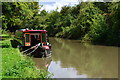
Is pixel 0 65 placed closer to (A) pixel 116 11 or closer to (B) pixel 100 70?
(B) pixel 100 70

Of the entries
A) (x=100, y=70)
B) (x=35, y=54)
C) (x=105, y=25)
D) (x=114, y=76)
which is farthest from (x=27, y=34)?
(x=105, y=25)

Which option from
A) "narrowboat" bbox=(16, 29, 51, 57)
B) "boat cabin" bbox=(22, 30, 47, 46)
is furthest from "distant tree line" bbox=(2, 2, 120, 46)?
"narrowboat" bbox=(16, 29, 51, 57)

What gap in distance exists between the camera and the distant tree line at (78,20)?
16.8 m

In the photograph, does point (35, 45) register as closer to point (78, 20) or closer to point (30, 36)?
point (30, 36)

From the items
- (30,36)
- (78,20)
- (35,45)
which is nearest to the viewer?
(35,45)

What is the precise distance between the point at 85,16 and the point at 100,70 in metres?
22.0

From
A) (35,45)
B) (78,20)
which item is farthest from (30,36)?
(78,20)

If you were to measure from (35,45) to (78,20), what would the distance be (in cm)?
2043

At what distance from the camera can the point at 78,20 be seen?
1385 inches

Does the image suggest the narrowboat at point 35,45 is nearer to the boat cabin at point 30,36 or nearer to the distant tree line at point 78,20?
the boat cabin at point 30,36

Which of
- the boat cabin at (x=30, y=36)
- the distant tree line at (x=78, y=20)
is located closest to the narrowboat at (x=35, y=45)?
the boat cabin at (x=30, y=36)

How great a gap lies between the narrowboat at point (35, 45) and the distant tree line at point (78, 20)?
1.97 metres

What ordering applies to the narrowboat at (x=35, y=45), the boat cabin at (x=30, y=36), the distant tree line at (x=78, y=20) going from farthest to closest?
the distant tree line at (x=78, y=20)
the boat cabin at (x=30, y=36)
the narrowboat at (x=35, y=45)

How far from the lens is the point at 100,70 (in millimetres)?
11086
